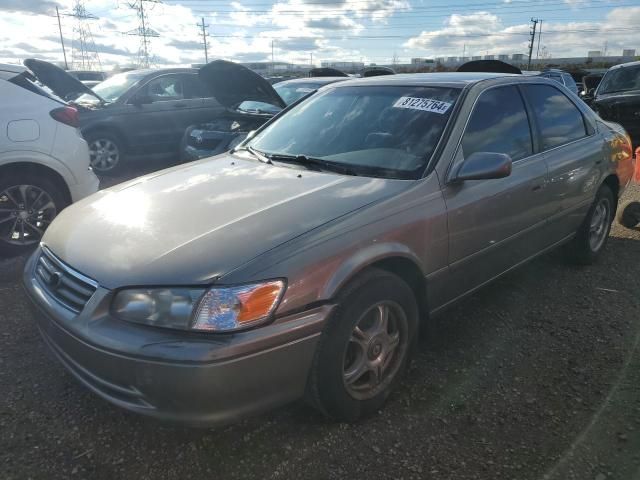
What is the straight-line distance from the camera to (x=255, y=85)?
246 inches

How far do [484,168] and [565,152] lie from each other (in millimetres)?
1510

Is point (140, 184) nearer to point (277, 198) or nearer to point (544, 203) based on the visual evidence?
point (277, 198)

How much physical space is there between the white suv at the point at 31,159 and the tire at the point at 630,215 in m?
5.59

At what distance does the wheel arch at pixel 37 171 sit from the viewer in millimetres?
4543

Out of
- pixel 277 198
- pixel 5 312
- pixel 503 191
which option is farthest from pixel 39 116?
pixel 503 191

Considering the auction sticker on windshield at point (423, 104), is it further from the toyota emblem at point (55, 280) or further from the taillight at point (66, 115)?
the taillight at point (66, 115)

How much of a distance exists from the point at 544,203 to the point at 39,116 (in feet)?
13.9

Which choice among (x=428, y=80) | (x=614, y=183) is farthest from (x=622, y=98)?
(x=428, y=80)

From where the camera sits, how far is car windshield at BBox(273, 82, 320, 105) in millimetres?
8555

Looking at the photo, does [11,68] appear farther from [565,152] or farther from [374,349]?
[565,152]

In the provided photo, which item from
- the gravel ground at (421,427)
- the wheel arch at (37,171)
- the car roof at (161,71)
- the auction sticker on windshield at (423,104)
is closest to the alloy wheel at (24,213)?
the wheel arch at (37,171)

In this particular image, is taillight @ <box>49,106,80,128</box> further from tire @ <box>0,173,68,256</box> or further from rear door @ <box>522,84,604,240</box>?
rear door @ <box>522,84,604,240</box>

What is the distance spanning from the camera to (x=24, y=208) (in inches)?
184

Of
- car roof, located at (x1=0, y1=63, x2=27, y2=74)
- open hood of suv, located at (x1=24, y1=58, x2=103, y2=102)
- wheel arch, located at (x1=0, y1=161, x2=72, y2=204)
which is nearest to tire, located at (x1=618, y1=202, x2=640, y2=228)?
wheel arch, located at (x1=0, y1=161, x2=72, y2=204)
